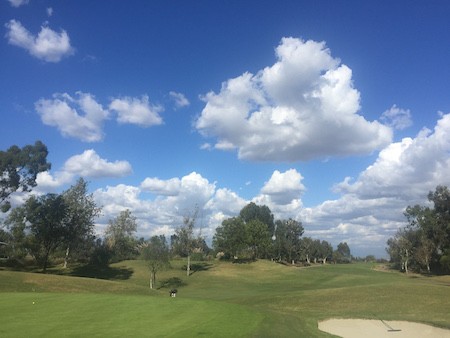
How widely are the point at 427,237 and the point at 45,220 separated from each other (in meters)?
78.6

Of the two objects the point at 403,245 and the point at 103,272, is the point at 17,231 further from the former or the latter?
the point at 403,245

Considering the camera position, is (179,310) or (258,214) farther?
(258,214)

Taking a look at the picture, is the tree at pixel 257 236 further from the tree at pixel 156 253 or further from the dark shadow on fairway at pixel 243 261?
the tree at pixel 156 253

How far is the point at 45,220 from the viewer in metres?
67.4

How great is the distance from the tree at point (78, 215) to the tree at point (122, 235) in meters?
19.9

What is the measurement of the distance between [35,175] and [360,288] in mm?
53715

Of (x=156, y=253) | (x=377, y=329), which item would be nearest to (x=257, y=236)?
(x=156, y=253)

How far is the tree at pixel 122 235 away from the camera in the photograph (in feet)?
354

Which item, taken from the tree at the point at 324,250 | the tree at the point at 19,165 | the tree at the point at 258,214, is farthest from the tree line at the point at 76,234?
the tree at the point at 324,250

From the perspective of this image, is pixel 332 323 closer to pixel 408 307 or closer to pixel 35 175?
pixel 408 307

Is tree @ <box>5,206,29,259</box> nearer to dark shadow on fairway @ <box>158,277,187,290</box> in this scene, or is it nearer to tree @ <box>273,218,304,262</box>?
dark shadow on fairway @ <box>158,277,187,290</box>

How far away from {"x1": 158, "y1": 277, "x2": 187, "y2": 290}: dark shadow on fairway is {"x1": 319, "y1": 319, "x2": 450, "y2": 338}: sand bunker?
4275cm

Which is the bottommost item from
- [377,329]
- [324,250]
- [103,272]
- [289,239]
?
[377,329]

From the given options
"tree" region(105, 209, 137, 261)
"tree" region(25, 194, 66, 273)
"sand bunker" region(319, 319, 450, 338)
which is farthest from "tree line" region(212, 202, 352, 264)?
"sand bunker" region(319, 319, 450, 338)
